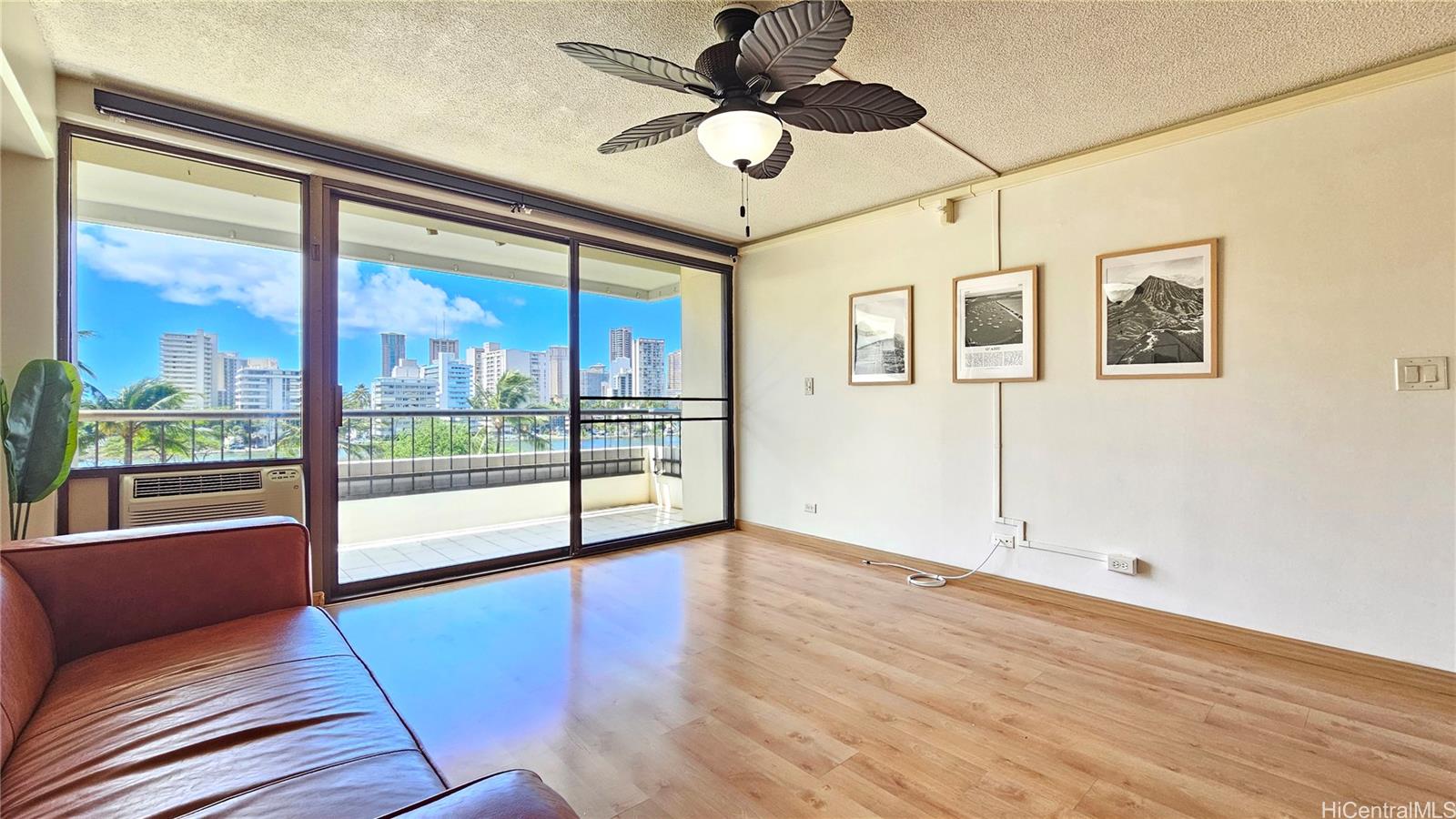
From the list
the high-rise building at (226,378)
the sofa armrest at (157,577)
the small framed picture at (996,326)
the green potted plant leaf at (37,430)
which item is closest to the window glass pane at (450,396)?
the high-rise building at (226,378)

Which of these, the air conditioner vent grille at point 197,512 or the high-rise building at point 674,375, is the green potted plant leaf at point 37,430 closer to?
the air conditioner vent grille at point 197,512

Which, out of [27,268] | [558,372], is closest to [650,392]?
[558,372]

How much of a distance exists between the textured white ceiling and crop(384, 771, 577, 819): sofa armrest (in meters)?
2.27

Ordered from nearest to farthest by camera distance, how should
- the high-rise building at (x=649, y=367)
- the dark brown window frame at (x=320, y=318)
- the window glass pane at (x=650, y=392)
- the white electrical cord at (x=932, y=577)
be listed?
1. the dark brown window frame at (x=320, y=318)
2. the white electrical cord at (x=932, y=577)
3. the window glass pane at (x=650, y=392)
4. the high-rise building at (x=649, y=367)

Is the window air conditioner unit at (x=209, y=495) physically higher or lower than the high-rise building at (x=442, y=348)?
lower

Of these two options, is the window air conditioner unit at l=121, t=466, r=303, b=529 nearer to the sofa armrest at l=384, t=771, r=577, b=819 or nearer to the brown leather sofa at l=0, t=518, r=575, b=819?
the brown leather sofa at l=0, t=518, r=575, b=819

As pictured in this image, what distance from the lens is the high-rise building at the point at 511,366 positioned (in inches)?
194

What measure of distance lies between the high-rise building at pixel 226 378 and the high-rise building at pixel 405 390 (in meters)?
1.27

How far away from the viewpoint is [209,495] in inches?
110

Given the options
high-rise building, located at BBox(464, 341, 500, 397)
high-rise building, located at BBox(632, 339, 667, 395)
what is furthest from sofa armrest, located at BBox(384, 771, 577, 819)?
high-rise building, located at BBox(464, 341, 500, 397)

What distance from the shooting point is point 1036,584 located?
3352mm

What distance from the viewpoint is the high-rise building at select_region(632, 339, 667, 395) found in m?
4.81

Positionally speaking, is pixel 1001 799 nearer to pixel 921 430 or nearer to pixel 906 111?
pixel 906 111

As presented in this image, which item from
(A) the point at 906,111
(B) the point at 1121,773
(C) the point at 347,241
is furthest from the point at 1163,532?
(C) the point at 347,241
